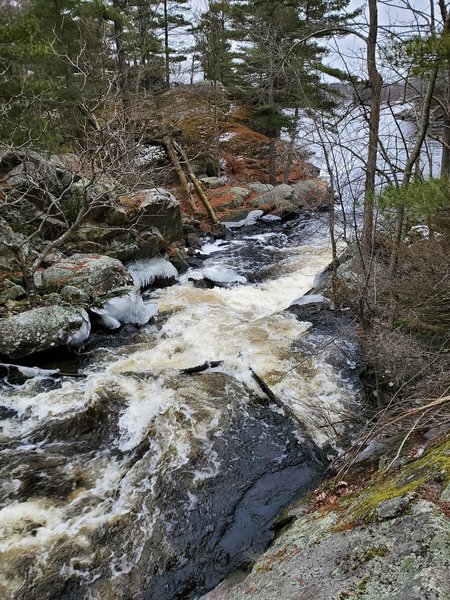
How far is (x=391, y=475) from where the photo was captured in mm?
2891

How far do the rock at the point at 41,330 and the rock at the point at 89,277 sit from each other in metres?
1.03

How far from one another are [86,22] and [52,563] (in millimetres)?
14287

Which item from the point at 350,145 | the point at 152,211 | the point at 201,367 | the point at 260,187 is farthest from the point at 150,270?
the point at 260,187

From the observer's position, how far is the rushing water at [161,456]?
367 centimetres

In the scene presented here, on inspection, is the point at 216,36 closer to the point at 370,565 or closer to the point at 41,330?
the point at 41,330

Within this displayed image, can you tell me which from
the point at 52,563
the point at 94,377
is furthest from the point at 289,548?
the point at 94,377

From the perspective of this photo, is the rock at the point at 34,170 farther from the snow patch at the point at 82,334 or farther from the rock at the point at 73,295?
the snow patch at the point at 82,334

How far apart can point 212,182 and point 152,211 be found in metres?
9.39

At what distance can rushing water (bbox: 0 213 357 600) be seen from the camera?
3.67 metres

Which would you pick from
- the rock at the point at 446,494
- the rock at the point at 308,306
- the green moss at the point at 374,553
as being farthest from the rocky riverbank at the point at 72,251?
the rock at the point at 446,494

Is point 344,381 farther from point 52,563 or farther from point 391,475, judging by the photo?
point 52,563

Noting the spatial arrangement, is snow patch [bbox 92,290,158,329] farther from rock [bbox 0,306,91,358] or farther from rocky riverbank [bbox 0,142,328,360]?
rock [bbox 0,306,91,358]

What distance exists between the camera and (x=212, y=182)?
20.7 meters

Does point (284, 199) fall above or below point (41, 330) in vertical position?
above
